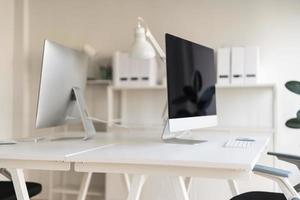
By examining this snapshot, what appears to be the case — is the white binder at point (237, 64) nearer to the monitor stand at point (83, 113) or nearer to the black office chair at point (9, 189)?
the monitor stand at point (83, 113)

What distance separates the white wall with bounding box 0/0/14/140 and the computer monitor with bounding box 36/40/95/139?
1317 millimetres

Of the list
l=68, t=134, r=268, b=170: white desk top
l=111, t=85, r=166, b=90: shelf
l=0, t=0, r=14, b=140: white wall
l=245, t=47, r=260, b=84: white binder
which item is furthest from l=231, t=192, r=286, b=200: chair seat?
l=0, t=0, r=14, b=140: white wall

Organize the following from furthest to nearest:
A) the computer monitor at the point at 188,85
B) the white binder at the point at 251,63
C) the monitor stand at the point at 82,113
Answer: the white binder at the point at 251,63
the monitor stand at the point at 82,113
the computer monitor at the point at 188,85

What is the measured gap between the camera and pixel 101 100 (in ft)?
12.0

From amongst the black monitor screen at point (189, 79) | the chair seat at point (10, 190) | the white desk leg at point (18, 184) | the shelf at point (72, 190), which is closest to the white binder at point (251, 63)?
the black monitor screen at point (189, 79)

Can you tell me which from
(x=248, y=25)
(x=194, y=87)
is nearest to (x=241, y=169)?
(x=194, y=87)

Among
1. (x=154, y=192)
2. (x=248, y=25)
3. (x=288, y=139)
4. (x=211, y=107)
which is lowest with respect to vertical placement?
(x=154, y=192)

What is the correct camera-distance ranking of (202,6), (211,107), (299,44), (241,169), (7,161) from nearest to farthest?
(241,169) → (7,161) → (211,107) → (299,44) → (202,6)

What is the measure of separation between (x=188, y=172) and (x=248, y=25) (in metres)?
2.17

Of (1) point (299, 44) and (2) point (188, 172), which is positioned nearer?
(2) point (188, 172)

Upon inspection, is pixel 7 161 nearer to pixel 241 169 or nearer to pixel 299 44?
pixel 241 169

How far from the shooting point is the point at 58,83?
2217mm

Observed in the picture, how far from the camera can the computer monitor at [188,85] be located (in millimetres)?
1876

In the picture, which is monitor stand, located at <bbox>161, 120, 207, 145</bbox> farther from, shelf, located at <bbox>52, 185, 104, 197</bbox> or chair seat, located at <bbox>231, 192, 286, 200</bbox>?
shelf, located at <bbox>52, 185, 104, 197</bbox>
